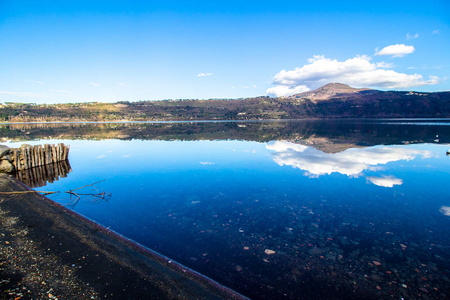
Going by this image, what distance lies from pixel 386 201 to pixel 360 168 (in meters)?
6.00

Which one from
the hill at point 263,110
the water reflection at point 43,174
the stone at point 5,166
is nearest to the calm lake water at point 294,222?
the water reflection at point 43,174

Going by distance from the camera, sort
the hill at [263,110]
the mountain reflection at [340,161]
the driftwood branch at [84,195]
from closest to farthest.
Result: the driftwood branch at [84,195] → the mountain reflection at [340,161] → the hill at [263,110]

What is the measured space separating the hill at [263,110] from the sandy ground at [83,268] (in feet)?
456

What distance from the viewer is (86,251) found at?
17.3 feet

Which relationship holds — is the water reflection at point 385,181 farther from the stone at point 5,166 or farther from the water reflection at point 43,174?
the stone at point 5,166

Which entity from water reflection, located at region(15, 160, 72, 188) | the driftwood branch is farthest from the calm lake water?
water reflection, located at region(15, 160, 72, 188)

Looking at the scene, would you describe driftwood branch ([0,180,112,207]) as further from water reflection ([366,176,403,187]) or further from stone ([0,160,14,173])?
water reflection ([366,176,403,187])

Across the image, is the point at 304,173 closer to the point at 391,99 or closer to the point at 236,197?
the point at 236,197

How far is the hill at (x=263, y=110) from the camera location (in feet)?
439

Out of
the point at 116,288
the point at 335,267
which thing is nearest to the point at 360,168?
the point at 335,267

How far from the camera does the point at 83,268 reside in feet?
15.1

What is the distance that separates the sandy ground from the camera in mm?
3963

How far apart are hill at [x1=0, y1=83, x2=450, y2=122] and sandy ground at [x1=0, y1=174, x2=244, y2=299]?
13886 centimetres

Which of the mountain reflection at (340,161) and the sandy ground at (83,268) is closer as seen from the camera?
the sandy ground at (83,268)
